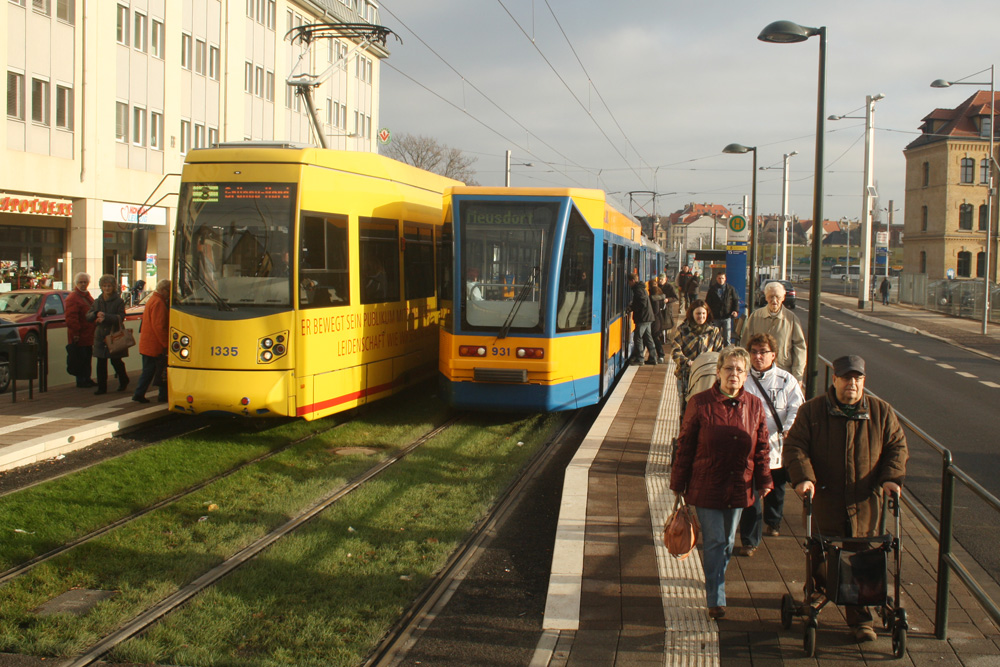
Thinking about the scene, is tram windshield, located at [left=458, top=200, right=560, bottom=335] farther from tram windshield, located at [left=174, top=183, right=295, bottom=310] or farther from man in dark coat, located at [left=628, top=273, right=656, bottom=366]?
man in dark coat, located at [left=628, top=273, right=656, bottom=366]

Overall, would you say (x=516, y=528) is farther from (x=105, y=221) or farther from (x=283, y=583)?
(x=105, y=221)

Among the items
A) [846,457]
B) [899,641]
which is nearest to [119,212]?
[846,457]

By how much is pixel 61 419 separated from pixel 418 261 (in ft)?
17.2

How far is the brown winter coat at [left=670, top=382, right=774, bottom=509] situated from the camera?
5340 millimetres

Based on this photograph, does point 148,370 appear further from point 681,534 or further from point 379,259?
point 681,534

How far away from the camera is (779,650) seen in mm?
5070

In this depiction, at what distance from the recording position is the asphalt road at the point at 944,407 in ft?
26.9

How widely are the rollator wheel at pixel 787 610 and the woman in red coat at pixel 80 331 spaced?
35.0 feet

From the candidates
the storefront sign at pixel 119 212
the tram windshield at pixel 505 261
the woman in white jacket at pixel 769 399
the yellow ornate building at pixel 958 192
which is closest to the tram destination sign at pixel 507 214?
the tram windshield at pixel 505 261

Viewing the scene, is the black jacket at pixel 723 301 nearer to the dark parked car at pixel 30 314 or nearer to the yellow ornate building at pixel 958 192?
the dark parked car at pixel 30 314

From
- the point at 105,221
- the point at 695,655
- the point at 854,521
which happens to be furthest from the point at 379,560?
the point at 105,221

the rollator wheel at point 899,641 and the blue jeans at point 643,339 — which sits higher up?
the blue jeans at point 643,339

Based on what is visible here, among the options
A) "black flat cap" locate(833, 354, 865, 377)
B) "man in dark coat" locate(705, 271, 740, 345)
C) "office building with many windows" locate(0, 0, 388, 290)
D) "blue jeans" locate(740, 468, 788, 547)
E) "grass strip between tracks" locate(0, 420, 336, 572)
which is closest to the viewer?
"black flat cap" locate(833, 354, 865, 377)

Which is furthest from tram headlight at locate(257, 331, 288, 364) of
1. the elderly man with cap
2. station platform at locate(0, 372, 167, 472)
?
the elderly man with cap
